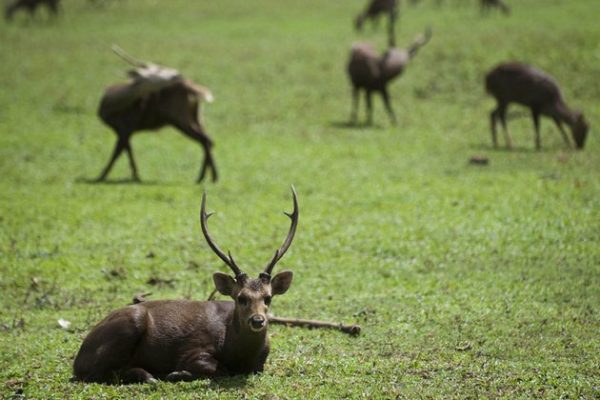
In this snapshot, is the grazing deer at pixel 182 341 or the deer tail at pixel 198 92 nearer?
the grazing deer at pixel 182 341

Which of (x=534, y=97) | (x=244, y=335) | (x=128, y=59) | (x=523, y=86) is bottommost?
(x=534, y=97)

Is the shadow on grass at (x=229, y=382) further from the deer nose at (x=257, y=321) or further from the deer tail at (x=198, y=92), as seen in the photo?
the deer tail at (x=198, y=92)

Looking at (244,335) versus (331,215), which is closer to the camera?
(244,335)

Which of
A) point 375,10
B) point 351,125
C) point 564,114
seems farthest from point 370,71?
point 375,10

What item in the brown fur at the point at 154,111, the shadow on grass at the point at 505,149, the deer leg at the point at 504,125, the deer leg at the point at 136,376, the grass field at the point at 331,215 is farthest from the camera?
the deer leg at the point at 504,125

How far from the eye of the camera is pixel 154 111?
1638 centimetres

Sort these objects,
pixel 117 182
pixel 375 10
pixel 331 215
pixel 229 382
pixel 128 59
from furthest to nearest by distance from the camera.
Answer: pixel 375 10
pixel 117 182
pixel 128 59
pixel 331 215
pixel 229 382

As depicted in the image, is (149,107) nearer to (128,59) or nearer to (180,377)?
(128,59)

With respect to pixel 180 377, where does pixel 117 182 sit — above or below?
below

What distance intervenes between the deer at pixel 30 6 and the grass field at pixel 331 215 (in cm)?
436

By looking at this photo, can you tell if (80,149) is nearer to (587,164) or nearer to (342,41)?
(587,164)

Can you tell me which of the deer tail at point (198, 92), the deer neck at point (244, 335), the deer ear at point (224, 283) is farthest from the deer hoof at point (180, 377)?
the deer tail at point (198, 92)

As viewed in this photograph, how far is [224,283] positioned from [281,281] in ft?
1.44

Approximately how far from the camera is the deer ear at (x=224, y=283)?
25.9ft
